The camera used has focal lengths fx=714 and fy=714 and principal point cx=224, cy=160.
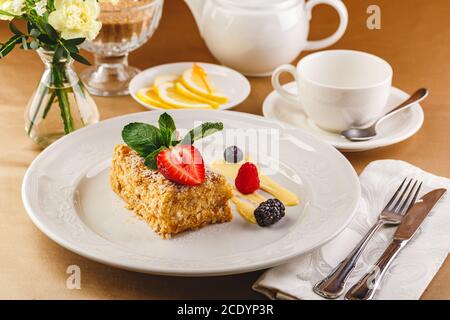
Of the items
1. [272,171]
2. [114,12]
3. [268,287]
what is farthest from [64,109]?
[268,287]

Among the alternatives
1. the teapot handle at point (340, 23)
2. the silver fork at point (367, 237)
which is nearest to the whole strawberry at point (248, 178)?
the silver fork at point (367, 237)

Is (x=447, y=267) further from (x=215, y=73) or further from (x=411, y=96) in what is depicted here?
(x=215, y=73)

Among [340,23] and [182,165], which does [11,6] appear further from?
[340,23]

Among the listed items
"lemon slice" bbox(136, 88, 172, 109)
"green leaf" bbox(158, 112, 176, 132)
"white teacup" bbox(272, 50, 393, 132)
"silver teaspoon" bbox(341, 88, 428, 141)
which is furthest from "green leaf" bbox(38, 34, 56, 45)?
"silver teaspoon" bbox(341, 88, 428, 141)

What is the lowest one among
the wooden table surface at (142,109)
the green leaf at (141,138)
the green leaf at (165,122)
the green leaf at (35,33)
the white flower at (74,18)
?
the wooden table surface at (142,109)

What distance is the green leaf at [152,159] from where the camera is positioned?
1.61 metres

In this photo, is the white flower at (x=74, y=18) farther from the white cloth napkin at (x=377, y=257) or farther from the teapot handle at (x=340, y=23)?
the teapot handle at (x=340, y=23)

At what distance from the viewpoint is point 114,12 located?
7.06 ft

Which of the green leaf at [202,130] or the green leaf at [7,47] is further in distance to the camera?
the green leaf at [7,47]

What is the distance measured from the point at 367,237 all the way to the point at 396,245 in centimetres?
6

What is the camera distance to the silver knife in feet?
4.50

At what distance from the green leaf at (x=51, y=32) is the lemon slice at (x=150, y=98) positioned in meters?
0.46

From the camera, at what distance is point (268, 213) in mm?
1585

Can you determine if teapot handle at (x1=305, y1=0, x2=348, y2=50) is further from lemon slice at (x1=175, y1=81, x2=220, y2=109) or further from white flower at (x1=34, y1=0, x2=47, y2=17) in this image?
white flower at (x1=34, y1=0, x2=47, y2=17)
